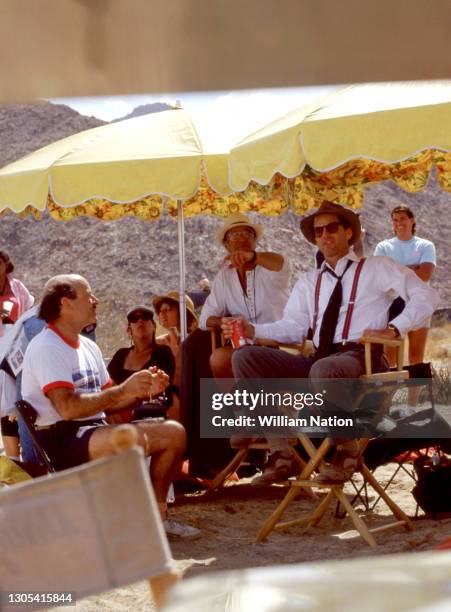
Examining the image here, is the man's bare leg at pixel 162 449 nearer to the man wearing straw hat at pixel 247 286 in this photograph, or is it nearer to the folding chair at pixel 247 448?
the folding chair at pixel 247 448

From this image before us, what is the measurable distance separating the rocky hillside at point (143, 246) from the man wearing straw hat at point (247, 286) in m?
18.2

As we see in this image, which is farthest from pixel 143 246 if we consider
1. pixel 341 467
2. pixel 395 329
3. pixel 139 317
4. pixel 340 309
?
pixel 341 467

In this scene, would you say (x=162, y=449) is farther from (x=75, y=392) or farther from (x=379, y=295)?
(x=379, y=295)

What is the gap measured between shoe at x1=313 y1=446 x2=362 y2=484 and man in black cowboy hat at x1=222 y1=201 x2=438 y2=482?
0.94 ft

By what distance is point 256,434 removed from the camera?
5758mm

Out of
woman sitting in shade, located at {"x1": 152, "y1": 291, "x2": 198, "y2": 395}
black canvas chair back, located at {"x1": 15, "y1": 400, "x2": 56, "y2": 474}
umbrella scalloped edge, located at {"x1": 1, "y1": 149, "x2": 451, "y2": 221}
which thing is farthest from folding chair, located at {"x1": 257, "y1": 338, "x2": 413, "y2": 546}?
woman sitting in shade, located at {"x1": 152, "y1": 291, "x2": 198, "y2": 395}

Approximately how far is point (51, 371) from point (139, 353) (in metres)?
1.85

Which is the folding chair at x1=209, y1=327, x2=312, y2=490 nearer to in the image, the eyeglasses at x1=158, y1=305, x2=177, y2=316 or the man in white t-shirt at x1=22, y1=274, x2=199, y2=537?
the man in white t-shirt at x1=22, y1=274, x2=199, y2=537

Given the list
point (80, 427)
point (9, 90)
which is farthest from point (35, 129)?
point (9, 90)

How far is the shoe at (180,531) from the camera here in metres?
5.17

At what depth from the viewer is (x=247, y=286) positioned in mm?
6539

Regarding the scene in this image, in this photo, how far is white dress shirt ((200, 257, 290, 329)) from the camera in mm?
6516

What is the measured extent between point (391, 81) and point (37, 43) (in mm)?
632

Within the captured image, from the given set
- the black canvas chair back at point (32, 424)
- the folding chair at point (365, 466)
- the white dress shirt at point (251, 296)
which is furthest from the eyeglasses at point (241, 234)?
the black canvas chair back at point (32, 424)
